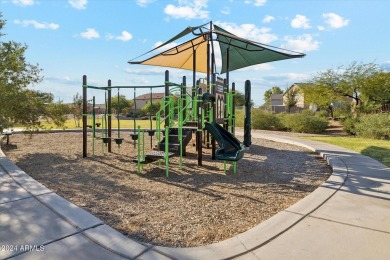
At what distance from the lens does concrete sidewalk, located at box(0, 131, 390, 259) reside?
237 cm

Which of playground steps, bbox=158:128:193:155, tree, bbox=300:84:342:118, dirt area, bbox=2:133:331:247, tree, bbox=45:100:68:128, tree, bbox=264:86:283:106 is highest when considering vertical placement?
tree, bbox=264:86:283:106

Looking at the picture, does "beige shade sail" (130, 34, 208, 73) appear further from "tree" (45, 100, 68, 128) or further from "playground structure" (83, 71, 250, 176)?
"tree" (45, 100, 68, 128)

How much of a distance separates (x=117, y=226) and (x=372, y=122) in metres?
14.6

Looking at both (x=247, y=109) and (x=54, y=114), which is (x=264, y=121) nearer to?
(x=247, y=109)

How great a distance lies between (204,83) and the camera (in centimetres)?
852

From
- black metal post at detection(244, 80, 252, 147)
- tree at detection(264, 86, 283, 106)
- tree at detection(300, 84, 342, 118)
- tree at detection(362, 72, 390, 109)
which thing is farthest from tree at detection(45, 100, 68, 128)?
tree at detection(264, 86, 283, 106)

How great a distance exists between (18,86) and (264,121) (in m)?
14.7

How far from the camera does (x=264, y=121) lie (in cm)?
1875

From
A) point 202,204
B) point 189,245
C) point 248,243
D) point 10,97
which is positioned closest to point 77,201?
point 202,204

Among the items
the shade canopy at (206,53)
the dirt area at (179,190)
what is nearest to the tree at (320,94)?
the shade canopy at (206,53)

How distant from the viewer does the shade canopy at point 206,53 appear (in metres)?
8.19

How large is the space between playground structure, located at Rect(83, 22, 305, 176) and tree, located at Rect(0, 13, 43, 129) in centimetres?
134

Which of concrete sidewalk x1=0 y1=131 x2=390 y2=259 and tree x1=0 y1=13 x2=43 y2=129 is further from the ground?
tree x1=0 y1=13 x2=43 y2=129

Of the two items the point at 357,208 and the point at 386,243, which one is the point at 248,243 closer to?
the point at 386,243
